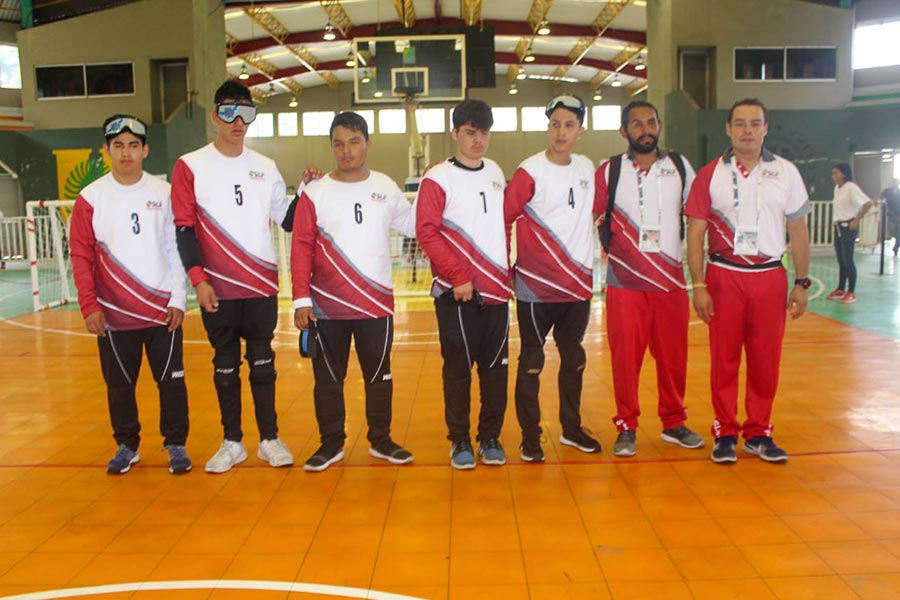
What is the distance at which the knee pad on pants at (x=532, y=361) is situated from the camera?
4.06 metres

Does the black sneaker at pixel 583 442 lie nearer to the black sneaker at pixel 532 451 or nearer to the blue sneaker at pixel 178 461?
the black sneaker at pixel 532 451

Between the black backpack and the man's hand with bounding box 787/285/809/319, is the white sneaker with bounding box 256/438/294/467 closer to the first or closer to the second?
the black backpack

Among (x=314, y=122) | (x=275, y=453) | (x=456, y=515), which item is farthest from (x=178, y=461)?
(x=314, y=122)

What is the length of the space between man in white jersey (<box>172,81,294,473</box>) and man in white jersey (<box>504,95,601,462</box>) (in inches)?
46.3

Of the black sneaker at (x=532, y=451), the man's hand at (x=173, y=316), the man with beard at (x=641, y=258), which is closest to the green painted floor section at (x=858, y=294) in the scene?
the man with beard at (x=641, y=258)

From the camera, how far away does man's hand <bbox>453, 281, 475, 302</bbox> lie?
3797mm

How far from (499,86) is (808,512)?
29.6 metres

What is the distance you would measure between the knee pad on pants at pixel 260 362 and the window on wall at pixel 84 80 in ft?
59.3

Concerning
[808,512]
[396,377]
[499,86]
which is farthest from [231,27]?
[808,512]

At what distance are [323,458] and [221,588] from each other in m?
1.32

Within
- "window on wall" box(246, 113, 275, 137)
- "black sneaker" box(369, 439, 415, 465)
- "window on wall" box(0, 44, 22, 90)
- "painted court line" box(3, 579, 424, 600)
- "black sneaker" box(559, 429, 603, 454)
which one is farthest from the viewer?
"window on wall" box(246, 113, 275, 137)

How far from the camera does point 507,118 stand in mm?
31547

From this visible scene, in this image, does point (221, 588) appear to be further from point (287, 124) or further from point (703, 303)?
point (287, 124)

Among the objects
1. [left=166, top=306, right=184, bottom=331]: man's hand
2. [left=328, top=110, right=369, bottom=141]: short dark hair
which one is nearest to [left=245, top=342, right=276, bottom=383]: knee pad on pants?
[left=166, top=306, right=184, bottom=331]: man's hand
